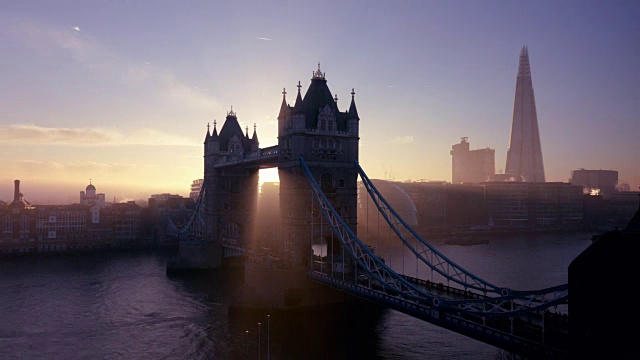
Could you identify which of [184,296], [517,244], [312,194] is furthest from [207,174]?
[517,244]

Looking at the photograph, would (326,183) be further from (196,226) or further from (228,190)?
(196,226)

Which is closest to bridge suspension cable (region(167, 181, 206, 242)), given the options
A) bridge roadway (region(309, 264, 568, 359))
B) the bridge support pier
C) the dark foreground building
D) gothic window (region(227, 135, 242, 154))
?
the bridge support pier

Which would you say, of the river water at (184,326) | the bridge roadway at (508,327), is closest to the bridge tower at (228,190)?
the river water at (184,326)

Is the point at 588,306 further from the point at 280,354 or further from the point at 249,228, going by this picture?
the point at 249,228

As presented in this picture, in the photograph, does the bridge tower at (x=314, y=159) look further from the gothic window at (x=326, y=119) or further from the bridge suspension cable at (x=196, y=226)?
the bridge suspension cable at (x=196, y=226)

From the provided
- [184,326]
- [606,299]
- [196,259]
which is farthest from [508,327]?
[196,259]
